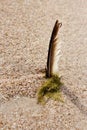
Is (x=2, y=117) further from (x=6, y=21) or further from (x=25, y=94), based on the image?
(x=6, y=21)

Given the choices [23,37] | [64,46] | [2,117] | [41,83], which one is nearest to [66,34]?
[64,46]

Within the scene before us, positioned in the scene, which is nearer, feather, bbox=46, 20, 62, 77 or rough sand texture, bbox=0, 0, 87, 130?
rough sand texture, bbox=0, 0, 87, 130

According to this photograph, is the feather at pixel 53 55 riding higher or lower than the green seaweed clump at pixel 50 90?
higher

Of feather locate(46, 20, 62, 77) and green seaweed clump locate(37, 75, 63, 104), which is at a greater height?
feather locate(46, 20, 62, 77)

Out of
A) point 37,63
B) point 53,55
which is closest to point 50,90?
point 53,55

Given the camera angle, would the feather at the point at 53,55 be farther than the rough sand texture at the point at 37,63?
Yes
